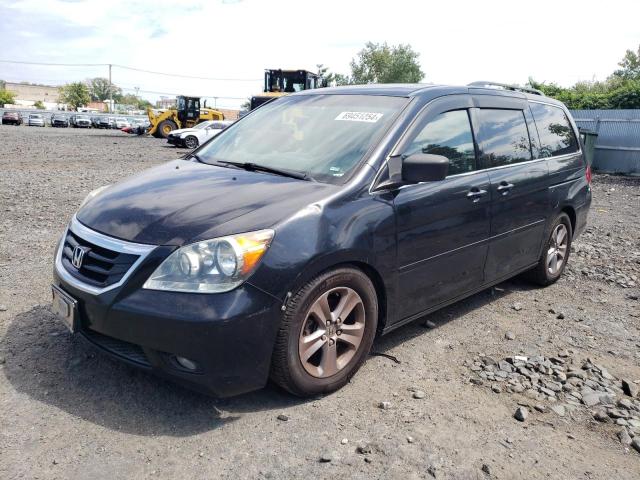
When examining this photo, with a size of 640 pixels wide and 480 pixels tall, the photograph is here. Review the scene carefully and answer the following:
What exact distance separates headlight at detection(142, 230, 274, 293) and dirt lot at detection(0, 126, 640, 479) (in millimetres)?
753

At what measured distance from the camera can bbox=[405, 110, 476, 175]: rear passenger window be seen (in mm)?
3699

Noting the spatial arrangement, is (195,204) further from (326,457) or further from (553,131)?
(553,131)

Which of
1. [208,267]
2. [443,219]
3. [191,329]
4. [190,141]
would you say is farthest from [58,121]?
[191,329]

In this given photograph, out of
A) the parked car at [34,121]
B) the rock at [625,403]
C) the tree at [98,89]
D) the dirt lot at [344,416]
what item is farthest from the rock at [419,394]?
the tree at [98,89]

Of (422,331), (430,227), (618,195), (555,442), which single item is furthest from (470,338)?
(618,195)

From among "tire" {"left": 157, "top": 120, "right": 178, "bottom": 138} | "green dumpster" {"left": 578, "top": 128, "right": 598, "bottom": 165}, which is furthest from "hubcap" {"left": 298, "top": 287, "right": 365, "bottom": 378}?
"tire" {"left": 157, "top": 120, "right": 178, "bottom": 138}

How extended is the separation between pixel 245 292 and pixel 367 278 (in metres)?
0.85

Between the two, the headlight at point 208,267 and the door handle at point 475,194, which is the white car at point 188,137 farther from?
the headlight at point 208,267

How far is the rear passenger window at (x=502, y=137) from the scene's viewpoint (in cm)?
424

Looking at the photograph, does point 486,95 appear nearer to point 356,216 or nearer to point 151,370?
point 356,216

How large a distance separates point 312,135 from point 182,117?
1278 inches

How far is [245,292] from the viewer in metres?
2.70

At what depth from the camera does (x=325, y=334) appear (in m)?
3.11

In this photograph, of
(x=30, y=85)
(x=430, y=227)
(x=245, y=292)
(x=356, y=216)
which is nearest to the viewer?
(x=245, y=292)
